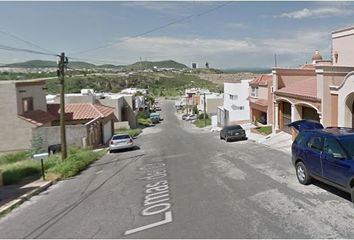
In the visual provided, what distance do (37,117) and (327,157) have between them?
27.7m

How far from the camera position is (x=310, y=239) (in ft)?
23.0

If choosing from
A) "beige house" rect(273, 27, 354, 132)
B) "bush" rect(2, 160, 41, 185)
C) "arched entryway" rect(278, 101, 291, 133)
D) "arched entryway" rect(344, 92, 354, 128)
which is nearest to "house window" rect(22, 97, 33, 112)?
"bush" rect(2, 160, 41, 185)

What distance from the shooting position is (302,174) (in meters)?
11.7

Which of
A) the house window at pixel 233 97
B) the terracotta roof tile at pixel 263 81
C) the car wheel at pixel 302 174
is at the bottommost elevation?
the car wheel at pixel 302 174

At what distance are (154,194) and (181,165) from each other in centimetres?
617

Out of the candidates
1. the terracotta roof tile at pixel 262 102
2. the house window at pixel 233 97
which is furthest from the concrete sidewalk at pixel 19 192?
the house window at pixel 233 97

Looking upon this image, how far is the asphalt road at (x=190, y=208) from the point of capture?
782cm

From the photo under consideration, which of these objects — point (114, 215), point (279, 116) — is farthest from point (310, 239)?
point (279, 116)

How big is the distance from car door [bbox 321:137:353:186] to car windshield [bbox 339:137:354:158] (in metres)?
0.11

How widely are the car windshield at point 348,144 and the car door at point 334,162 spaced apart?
4.4 inches

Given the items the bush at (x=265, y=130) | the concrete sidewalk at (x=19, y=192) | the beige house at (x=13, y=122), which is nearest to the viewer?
the concrete sidewalk at (x=19, y=192)

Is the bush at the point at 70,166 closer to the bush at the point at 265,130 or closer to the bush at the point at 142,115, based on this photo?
the bush at the point at 265,130

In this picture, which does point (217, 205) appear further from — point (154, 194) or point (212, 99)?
point (212, 99)

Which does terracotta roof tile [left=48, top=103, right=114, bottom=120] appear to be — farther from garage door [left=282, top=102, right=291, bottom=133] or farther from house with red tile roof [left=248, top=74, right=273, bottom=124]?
garage door [left=282, top=102, right=291, bottom=133]
